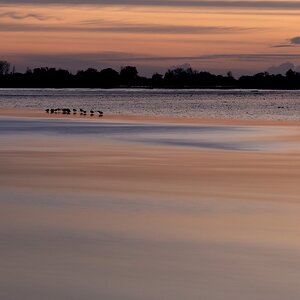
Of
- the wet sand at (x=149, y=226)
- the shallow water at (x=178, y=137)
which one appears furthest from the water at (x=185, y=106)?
the wet sand at (x=149, y=226)

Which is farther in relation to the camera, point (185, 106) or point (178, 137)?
point (185, 106)

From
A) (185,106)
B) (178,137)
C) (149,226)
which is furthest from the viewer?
→ (185,106)

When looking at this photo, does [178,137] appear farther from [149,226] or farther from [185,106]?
[185,106]

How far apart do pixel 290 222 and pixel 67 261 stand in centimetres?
340

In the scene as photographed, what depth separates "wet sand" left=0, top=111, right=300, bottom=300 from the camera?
27.0ft

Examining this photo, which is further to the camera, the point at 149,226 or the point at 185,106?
the point at 185,106

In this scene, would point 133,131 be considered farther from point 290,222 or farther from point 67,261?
point 67,261

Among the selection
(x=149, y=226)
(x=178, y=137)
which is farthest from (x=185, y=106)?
(x=149, y=226)

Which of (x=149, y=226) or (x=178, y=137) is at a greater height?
(x=149, y=226)

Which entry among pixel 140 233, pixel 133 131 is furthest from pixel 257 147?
pixel 140 233

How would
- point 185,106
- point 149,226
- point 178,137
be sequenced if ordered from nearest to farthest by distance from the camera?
point 149,226
point 178,137
point 185,106

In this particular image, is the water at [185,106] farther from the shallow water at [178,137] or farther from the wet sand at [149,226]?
the wet sand at [149,226]

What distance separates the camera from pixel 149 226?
11125 millimetres

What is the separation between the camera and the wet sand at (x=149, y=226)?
8.22 meters
